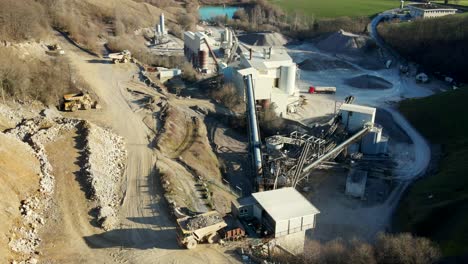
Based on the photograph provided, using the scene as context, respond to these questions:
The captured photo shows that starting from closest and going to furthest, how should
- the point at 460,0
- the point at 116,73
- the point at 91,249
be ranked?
the point at 91,249
the point at 116,73
the point at 460,0

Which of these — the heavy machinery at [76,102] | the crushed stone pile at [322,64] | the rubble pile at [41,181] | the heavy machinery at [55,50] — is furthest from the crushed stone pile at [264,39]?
the rubble pile at [41,181]

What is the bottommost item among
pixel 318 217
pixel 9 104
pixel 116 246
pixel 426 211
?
pixel 318 217

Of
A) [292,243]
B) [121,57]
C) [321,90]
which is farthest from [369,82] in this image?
[292,243]

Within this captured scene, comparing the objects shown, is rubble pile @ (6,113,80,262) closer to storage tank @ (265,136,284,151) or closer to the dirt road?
the dirt road

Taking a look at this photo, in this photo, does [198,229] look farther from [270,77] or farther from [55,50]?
[55,50]

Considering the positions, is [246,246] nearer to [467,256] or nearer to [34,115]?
[467,256]

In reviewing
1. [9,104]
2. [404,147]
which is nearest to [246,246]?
[9,104]

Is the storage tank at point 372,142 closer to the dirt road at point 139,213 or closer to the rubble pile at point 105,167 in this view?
the dirt road at point 139,213
